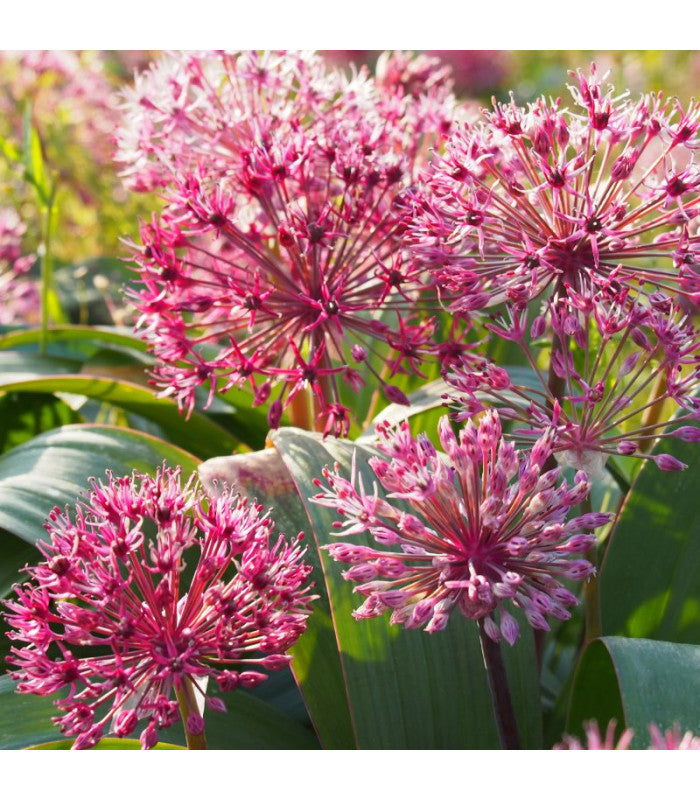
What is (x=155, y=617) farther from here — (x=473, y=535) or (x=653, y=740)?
(x=653, y=740)

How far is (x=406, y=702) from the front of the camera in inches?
40.5

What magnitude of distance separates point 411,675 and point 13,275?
145cm

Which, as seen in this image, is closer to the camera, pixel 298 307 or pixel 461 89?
pixel 298 307

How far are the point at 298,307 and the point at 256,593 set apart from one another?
0.44 m

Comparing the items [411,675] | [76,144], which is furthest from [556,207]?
[76,144]

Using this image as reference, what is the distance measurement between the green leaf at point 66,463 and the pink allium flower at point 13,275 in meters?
0.80

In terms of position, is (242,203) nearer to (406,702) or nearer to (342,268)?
(342,268)

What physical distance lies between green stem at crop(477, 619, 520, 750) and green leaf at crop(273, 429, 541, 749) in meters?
0.11

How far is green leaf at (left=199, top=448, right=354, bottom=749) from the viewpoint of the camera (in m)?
1.06

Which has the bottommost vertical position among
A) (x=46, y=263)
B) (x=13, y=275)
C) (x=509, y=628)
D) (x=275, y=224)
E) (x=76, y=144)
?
(x=509, y=628)

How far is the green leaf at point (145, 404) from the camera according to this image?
1469mm

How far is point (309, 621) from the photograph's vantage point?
108cm

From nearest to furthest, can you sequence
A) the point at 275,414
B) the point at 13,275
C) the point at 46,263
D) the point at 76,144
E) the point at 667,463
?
the point at 667,463 < the point at 275,414 < the point at 46,263 < the point at 13,275 < the point at 76,144
